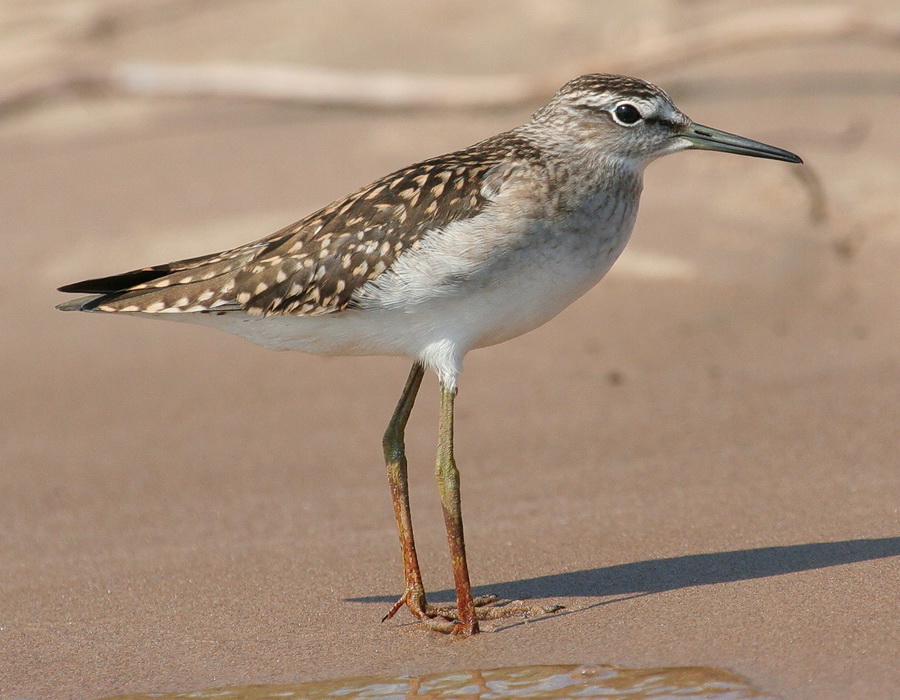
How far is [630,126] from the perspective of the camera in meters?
6.09

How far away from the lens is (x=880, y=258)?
9906mm

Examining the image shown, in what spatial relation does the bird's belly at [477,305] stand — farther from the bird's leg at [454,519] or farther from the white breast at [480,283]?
the bird's leg at [454,519]

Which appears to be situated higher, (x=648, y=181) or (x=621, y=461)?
(x=648, y=181)

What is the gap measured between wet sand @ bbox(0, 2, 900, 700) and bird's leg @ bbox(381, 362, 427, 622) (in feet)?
0.42

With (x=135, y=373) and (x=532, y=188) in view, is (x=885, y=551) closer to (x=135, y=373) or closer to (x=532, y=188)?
(x=532, y=188)

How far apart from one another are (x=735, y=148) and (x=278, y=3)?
11.2 m

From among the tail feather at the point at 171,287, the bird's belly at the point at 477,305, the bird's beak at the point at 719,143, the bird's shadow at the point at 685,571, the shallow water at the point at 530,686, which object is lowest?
the shallow water at the point at 530,686

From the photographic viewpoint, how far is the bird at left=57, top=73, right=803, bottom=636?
559 cm

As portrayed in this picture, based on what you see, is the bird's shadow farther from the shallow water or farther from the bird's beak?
the bird's beak

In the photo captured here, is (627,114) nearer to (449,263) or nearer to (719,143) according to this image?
(719,143)

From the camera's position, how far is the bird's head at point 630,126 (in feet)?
20.0

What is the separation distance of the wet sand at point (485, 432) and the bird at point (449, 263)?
0.69 meters

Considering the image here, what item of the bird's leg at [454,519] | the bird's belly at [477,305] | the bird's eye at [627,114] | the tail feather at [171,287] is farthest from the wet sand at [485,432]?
the bird's eye at [627,114]

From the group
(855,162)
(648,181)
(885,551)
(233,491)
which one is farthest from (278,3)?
(885,551)
